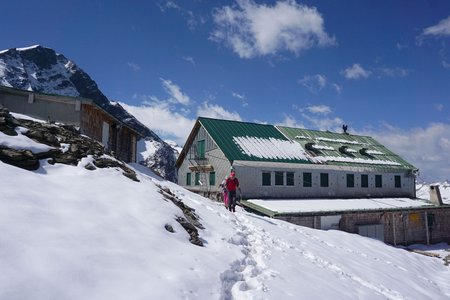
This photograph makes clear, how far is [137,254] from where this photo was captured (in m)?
6.08

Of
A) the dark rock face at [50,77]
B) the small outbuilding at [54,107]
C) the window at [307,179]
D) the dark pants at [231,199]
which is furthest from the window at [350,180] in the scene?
the dark rock face at [50,77]

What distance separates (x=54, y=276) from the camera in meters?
4.50

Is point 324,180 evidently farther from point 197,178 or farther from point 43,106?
point 43,106

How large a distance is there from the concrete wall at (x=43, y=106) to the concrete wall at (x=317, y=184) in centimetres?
1108

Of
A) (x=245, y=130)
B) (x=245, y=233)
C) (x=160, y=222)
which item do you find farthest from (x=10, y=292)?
(x=245, y=130)

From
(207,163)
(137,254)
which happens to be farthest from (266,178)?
(137,254)

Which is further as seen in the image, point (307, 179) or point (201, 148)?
point (201, 148)

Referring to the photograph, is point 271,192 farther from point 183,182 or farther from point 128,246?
point 128,246

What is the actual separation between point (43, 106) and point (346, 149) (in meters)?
24.8

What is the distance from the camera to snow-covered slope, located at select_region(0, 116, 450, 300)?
474 cm

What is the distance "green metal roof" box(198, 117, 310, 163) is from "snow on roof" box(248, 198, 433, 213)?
340cm

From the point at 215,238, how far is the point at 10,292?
6186 mm

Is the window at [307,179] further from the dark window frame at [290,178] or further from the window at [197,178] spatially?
the window at [197,178]

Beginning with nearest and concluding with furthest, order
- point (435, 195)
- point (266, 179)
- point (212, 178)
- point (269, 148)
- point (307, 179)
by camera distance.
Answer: point (266, 179)
point (212, 178)
point (307, 179)
point (269, 148)
point (435, 195)
